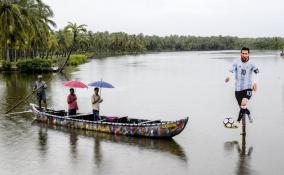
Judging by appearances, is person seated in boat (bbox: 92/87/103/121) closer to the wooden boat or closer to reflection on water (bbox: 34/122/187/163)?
the wooden boat

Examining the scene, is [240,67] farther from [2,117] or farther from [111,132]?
[2,117]

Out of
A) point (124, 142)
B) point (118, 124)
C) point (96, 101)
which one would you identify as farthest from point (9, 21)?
point (124, 142)

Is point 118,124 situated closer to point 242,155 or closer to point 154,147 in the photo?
point 154,147

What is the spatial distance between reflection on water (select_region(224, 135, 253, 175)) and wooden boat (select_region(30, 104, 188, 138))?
1685mm

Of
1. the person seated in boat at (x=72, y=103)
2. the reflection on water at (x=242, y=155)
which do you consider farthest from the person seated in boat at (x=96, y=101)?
the reflection on water at (x=242, y=155)

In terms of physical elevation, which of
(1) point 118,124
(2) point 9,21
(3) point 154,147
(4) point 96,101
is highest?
(2) point 9,21

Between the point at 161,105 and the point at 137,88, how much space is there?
386 inches

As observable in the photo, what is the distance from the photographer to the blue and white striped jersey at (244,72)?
42.6ft

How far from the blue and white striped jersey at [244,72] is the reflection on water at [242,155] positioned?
196cm

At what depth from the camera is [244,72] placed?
13.0m

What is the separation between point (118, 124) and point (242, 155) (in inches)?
193

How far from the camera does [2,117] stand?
20.2 metres

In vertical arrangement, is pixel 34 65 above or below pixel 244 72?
below

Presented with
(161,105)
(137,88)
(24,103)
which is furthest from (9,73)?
(161,105)
